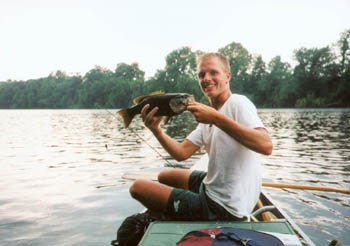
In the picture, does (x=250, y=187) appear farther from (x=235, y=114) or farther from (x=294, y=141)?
(x=294, y=141)

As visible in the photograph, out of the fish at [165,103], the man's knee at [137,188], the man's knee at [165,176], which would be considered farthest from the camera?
the man's knee at [165,176]

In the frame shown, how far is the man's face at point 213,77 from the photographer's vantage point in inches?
121

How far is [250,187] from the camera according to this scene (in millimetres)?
2939

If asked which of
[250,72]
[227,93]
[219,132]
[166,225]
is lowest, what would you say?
[166,225]

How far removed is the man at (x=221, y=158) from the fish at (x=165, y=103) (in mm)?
58

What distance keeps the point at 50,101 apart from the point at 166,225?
398 ft

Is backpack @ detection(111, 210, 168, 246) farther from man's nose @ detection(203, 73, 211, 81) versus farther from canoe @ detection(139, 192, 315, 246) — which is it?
man's nose @ detection(203, 73, 211, 81)

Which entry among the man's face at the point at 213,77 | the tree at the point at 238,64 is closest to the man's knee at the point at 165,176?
the man's face at the point at 213,77

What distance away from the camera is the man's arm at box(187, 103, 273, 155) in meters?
2.61

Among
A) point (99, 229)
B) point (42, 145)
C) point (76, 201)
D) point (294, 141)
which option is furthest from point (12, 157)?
point (294, 141)

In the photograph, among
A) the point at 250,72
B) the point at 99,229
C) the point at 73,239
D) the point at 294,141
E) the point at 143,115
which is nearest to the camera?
the point at 143,115

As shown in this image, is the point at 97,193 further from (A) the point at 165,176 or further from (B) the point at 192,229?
(B) the point at 192,229

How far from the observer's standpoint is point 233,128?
8.57ft

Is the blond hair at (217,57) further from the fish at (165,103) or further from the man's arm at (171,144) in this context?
the man's arm at (171,144)
